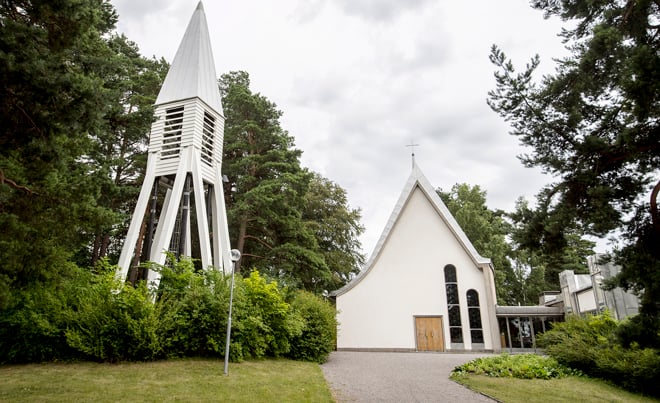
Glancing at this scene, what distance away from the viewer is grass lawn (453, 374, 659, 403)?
7242mm

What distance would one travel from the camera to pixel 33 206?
636 centimetres

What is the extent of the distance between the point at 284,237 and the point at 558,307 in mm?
15336

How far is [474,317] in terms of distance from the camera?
1934cm

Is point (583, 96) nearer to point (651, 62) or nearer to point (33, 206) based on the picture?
point (651, 62)

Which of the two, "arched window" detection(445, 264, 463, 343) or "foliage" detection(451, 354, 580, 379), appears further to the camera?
"arched window" detection(445, 264, 463, 343)

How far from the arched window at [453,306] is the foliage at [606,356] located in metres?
6.38

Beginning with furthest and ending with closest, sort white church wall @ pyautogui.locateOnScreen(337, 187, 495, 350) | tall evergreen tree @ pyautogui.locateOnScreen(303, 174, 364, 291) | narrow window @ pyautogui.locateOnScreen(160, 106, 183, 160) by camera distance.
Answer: tall evergreen tree @ pyautogui.locateOnScreen(303, 174, 364, 291) < white church wall @ pyautogui.locateOnScreen(337, 187, 495, 350) < narrow window @ pyautogui.locateOnScreen(160, 106, 183, 160)

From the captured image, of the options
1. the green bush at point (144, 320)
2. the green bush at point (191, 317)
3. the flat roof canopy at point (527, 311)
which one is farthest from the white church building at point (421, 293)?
the green bush at point (191, 317)

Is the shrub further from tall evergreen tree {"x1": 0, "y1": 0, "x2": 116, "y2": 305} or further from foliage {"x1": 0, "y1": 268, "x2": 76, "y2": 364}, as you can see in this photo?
foliage {"x1": 0, "y1": 268, "x2": 76, "y2": 364}

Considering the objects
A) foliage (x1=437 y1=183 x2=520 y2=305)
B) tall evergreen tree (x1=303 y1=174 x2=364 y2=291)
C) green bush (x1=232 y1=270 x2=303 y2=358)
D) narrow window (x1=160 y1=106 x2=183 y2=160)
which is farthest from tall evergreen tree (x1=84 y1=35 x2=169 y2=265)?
foliage (x1=437 y1=183 x2=520 y2=305)

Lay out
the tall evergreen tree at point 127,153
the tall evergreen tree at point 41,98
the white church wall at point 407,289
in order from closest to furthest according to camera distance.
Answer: the tall evergreen tree at point 41,98, the tall evergreen tree at point 127,153, the white church wall at point 407,289

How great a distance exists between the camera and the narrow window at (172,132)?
14.2 meters

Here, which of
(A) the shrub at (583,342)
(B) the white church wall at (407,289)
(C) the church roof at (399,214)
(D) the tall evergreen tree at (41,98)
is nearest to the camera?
(D) the tall evergreen tree at (41,98)

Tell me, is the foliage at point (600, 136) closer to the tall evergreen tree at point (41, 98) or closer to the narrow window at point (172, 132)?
the tall evergreen tree at point (41, 98)
